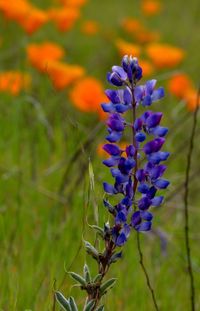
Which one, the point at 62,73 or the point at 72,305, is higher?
the point at 72,305

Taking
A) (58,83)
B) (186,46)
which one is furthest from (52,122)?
(186,46)

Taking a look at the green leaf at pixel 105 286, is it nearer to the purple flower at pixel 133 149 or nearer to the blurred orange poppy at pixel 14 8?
the purple flower at pixel 133 149

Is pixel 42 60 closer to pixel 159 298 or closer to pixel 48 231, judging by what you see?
pixel 48 231

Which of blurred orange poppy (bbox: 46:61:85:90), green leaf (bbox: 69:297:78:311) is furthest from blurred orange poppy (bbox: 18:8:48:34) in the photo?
green leaf (bbox: 69:297:78:311)

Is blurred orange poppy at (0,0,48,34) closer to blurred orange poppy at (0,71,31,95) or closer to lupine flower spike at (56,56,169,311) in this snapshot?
blurred orange poppy at (0,71,31,95)

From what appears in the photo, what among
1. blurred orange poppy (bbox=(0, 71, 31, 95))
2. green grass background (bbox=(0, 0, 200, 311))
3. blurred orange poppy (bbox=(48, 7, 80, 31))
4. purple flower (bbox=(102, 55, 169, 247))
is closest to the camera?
purple flower (bbox=(102, 55, 169, 247))

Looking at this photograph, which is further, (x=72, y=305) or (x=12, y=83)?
(x=12, y=83)

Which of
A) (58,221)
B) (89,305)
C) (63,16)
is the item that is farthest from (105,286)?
(63,16)

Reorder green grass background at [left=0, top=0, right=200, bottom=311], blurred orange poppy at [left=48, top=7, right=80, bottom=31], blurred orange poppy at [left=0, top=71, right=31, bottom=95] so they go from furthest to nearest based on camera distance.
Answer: blurred orange poppy at [left=48, top=7, right=80, bottom=31] < blurred orange poppy at [left=0, top=71, right=31, bottom=95] < green grass background at [left=0, top=0, right=200, bottom=311]

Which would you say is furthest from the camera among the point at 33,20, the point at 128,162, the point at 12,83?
the point at 33,20

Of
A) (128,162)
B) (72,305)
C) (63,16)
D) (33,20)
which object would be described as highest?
(128,162)

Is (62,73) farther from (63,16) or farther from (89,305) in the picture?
(89,305)
